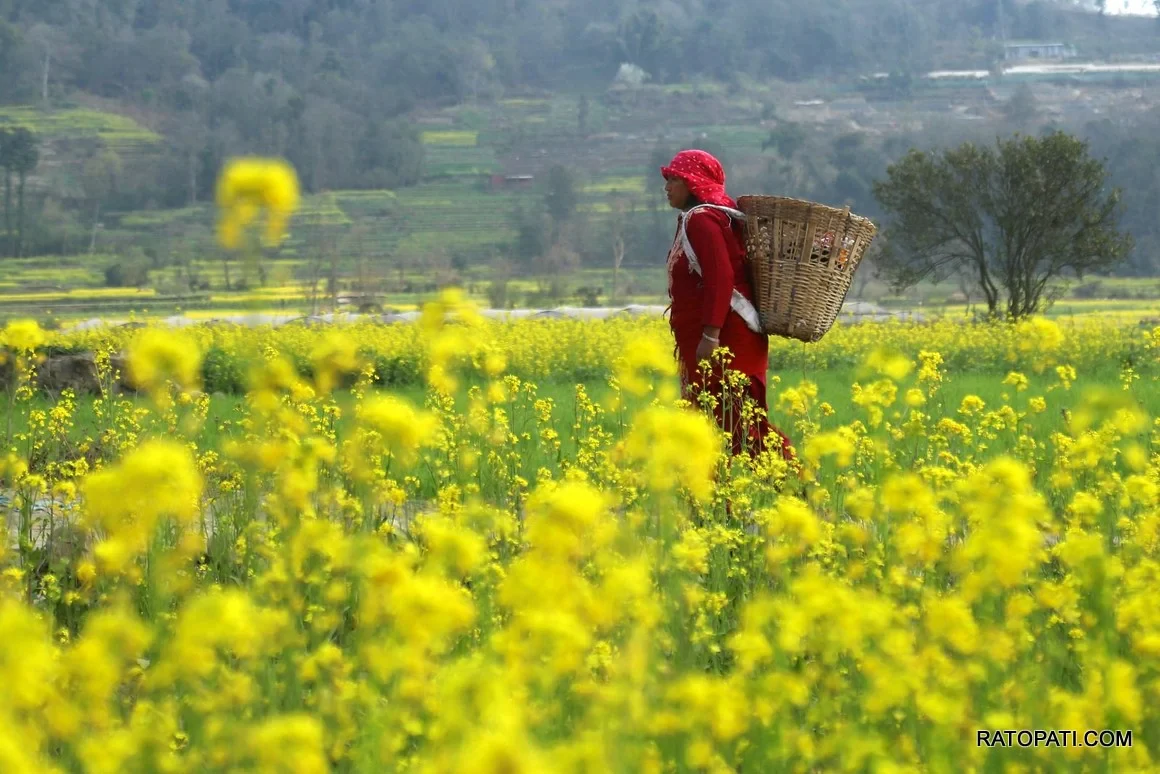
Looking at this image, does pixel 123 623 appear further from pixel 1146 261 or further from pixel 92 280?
pixel 1146 261

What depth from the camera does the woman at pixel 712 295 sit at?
17.7 feet

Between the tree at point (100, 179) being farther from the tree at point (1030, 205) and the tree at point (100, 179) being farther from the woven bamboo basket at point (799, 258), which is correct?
the woven bamboo basket at point (799, 258)

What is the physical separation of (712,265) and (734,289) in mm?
210

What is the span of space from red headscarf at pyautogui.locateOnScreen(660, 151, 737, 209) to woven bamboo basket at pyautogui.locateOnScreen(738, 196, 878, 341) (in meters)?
0.12

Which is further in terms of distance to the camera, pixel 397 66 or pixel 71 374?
pixel 397 66

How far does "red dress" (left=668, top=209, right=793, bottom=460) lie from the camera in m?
5.39

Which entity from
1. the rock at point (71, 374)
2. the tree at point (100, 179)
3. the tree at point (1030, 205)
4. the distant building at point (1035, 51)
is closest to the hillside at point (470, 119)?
the tree at point (100, 179)

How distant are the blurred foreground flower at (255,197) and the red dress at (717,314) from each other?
3134mm

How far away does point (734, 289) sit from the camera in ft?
18.2

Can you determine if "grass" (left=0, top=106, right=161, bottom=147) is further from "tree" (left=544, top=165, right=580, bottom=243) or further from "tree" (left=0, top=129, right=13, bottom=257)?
"tree" (left=544, top=165, right=580, bottom=243)

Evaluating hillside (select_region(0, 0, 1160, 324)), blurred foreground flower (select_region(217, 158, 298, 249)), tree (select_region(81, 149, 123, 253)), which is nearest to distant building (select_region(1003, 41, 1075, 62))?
hillside (select_region(0, 0, 1160, 324))

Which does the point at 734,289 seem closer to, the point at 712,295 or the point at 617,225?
the point at 712,295

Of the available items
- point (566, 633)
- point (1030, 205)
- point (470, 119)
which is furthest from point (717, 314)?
point (470, 119)

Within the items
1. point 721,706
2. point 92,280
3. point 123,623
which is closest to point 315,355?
point 123,623
